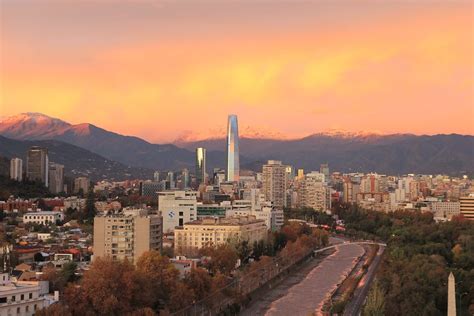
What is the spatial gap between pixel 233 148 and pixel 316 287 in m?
73.0

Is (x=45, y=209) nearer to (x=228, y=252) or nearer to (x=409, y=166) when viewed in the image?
(x=228, y=252)

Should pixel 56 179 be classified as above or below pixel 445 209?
above

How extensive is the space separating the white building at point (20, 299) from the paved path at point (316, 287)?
6651 mm

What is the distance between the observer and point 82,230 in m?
31.2

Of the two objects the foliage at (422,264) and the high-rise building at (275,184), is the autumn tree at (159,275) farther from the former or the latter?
the high-rise building at (275,184)

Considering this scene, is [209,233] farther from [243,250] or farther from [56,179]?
[56,179]

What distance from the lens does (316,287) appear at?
24.2 m

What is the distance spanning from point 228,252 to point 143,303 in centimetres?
804

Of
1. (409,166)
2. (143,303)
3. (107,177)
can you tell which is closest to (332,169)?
(409,166)

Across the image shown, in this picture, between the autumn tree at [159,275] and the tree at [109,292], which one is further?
the autumn tree at [159,275]

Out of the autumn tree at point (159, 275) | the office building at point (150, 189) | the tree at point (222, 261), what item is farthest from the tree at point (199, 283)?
the office building at point (150, 189)

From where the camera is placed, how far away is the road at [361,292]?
19.0m

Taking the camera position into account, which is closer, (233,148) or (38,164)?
(38,164)

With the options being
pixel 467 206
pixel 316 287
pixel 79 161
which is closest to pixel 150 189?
pixel 467 206
